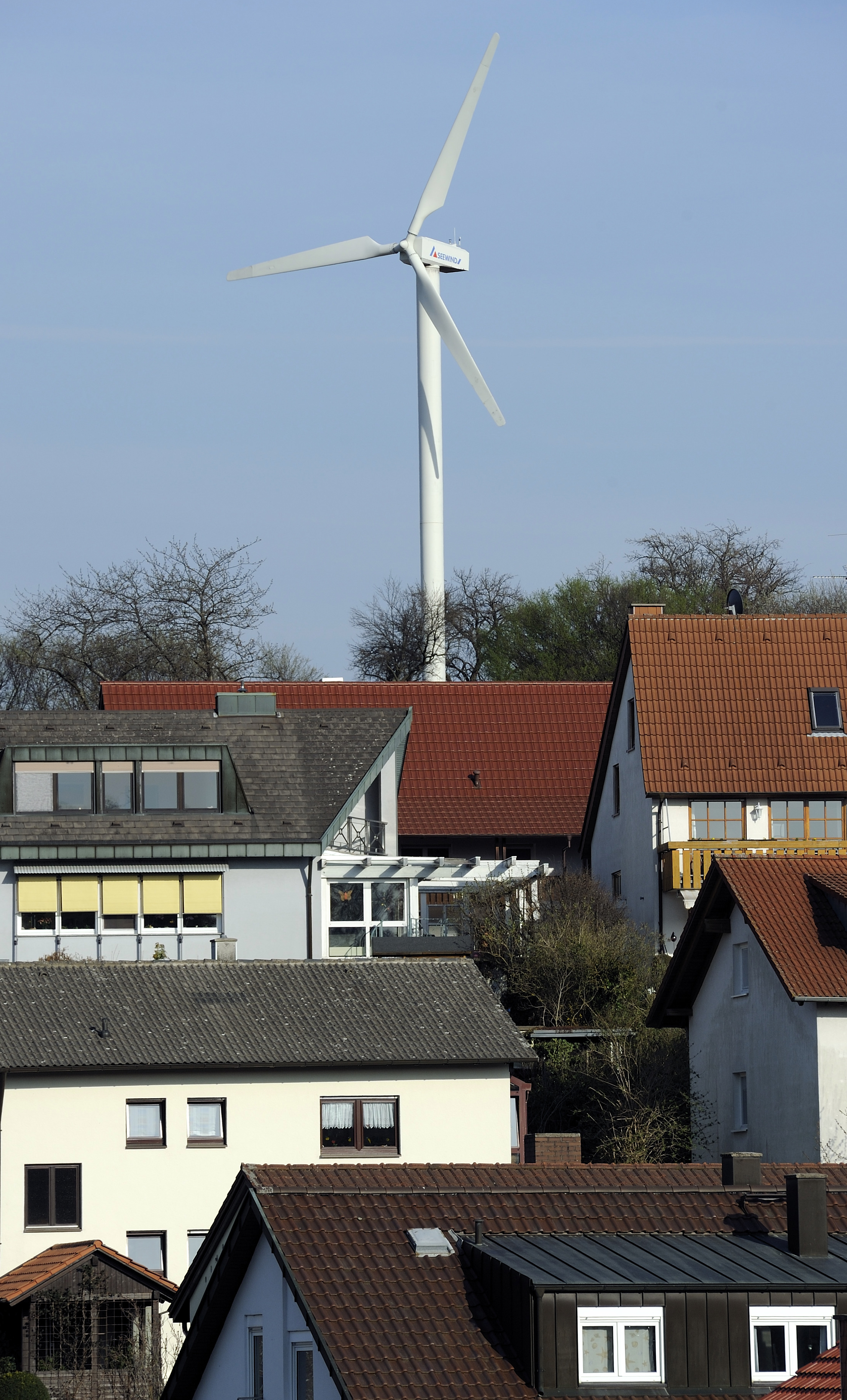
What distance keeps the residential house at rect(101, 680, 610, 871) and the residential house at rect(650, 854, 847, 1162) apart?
13842 mm

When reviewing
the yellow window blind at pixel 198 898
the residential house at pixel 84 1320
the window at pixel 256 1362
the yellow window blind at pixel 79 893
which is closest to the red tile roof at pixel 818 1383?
the window at pixel 256 1362

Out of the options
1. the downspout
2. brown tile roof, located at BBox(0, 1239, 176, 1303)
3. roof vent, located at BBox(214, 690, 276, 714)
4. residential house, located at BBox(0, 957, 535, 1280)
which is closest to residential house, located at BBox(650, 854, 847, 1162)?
residential house, located at BBox(0, 957, 535, 1280)

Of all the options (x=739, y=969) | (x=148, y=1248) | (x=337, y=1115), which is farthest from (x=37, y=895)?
(x=739, y=969)

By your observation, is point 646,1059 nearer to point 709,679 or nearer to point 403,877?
point 403,877

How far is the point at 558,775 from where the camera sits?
54906 millimetres

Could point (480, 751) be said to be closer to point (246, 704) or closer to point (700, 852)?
point (246, 704)

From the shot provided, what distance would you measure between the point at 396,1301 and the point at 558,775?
Answer: 123 feet

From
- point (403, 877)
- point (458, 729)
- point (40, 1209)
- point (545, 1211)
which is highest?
point (458, 729)

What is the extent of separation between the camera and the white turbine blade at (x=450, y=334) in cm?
6512

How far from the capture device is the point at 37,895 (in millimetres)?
42906

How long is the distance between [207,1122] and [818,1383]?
812 inches

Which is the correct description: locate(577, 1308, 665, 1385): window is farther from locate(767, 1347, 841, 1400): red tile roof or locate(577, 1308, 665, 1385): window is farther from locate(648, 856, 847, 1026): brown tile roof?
locate(648, 856, 847, 1026): brown tile roof

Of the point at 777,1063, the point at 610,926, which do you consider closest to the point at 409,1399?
the point at 777,1063

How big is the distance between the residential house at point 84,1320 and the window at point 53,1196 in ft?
5.74
